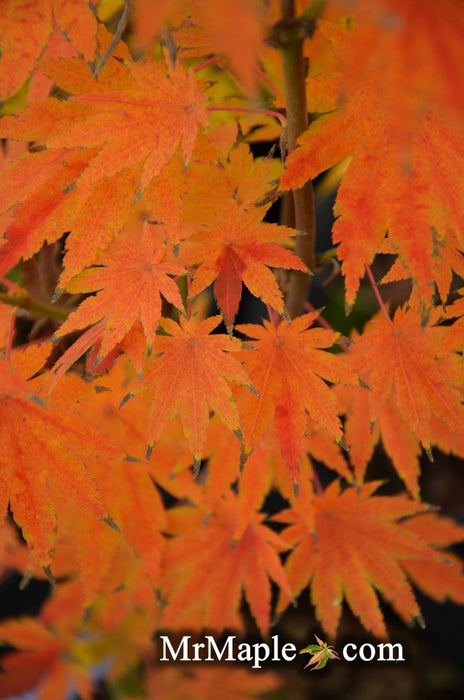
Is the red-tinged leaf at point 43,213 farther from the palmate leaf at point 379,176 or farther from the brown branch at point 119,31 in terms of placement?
the palmate leaf at point 379,176

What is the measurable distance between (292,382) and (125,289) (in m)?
0.21

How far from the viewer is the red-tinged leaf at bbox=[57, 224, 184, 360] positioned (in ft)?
1.72

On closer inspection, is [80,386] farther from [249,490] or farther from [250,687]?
[250,687]

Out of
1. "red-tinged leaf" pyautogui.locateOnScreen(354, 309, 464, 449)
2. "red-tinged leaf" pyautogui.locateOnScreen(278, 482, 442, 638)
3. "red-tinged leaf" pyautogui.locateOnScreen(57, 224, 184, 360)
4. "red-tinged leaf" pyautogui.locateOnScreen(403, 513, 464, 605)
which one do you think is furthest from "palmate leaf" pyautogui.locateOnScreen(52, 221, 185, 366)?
"red-tinged leaf" pyautogui.locateOnScreen(403, 513, 464, 605)

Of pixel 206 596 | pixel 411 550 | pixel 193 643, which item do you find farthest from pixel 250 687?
pixel 411 550

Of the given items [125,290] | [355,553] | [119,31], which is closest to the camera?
[119,31]

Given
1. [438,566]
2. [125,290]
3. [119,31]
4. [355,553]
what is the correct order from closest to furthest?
[119,31], [125,290], [355,553], [438,566]

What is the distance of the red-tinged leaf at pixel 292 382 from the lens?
564 millimetres

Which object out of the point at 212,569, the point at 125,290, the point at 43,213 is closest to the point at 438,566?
the point at 212,569

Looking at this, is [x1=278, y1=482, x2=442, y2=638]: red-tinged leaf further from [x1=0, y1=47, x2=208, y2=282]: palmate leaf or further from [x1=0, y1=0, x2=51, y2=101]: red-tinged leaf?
[x1=0, y1=0, x2=51, y2=101]: red-tinged leaf

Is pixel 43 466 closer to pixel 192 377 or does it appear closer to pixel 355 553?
pixel 192 377

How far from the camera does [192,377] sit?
1.86 ft

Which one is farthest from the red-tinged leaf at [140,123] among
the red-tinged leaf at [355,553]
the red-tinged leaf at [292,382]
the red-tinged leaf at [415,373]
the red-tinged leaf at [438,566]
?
the red-tinged leaf at [438,566]

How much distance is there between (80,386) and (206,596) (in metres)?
0.46
